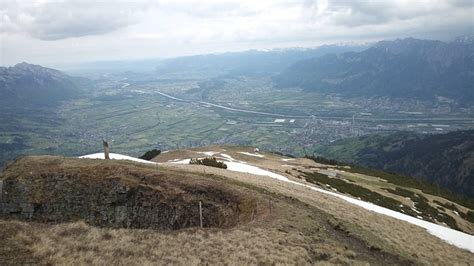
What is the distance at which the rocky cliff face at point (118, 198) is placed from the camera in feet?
99.8

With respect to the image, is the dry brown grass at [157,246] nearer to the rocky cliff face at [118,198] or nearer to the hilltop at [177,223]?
the hilltop at [177,223]

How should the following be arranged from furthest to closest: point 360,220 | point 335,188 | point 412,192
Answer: point 412,192
point 335,188
point 360,220

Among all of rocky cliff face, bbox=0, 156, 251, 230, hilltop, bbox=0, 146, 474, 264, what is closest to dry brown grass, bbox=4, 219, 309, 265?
hilltop, bbox=0, 146, 474, 264

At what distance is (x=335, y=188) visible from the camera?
6381cm

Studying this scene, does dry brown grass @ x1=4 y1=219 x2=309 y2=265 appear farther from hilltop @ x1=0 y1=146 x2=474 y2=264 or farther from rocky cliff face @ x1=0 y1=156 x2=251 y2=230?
rocky cliff face @ x1=0 y1=156 x2=251 y2=230

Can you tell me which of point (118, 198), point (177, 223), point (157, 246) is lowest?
point (177, 223)

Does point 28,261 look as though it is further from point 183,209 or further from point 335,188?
point 335,188

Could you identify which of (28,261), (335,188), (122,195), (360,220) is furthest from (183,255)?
(335,188)

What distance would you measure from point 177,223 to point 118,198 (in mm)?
5634

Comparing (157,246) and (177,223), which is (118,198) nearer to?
(177,223)

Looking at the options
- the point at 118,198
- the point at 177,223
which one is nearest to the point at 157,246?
the point at 177,223

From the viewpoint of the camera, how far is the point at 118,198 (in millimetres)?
31781

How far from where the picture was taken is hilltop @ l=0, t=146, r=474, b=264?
20.2m

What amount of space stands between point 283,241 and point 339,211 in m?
12.8
